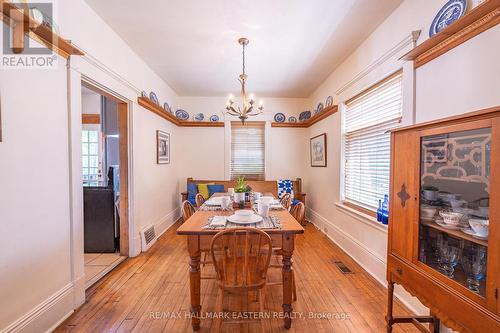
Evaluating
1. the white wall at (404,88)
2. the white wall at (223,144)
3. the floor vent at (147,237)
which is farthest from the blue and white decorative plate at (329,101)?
the floor vent at (147,237)

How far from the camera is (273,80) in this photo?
14.2 ft

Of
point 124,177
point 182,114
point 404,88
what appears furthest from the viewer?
point 182,114

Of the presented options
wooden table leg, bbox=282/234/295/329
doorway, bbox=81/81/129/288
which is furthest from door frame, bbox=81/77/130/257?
wooden table leg, bbox=282/234/295/329

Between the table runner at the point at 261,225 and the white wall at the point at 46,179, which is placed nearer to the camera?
the white wall at the point at 46,179

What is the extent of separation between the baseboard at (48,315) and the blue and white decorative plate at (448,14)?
3.57m

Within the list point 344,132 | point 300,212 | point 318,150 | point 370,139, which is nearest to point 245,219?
point 300,212

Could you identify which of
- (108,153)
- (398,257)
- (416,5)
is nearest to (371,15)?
(416,5)

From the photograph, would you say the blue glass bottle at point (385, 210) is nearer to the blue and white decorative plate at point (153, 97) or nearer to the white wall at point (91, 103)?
the blue and white decorative plate at point (153, 97)

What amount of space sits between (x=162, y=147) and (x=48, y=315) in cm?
288

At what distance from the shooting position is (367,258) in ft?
8.99

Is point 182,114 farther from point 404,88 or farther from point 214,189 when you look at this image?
point 404,88

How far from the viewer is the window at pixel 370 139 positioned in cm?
246

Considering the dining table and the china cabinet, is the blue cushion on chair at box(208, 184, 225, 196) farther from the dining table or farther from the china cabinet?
the china cabinet

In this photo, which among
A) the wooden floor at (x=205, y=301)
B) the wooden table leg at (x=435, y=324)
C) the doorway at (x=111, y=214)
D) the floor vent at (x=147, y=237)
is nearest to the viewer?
the wooden table leg at (x=435, y=324)
